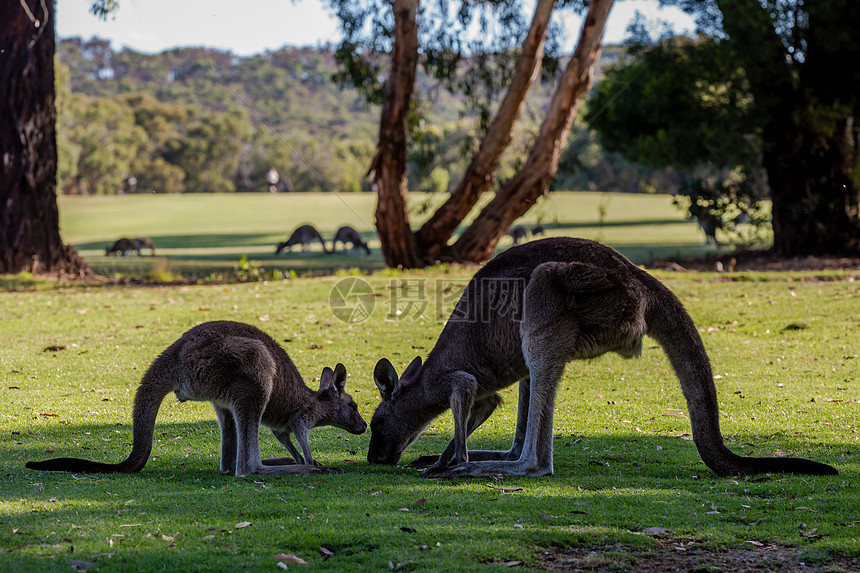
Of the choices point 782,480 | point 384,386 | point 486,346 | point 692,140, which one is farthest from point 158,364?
point 692,140

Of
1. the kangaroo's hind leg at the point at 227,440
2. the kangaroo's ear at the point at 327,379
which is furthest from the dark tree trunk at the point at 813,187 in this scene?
the kangaroo's hind leg at the point at 227,440

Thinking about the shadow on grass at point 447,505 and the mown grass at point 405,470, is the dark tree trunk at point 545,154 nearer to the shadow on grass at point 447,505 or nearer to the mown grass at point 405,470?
the mown grass at point 405,470

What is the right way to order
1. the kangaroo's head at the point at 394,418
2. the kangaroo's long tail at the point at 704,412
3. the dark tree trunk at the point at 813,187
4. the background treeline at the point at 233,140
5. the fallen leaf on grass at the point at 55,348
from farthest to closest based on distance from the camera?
the background treeline at the point at 233,140
the dark tree trunk at the point at 813,187
the fallen leaf on grass at the point at 55,348
the kangaroo's head at the point at 394,418
the kangaroo's long tail at the point at 704,412

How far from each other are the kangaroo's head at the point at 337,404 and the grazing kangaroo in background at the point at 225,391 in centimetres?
42

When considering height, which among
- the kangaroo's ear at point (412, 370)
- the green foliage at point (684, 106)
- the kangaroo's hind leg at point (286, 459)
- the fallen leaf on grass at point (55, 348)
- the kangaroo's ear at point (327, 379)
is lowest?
the kangaroo's hind leg at point (286, 459)

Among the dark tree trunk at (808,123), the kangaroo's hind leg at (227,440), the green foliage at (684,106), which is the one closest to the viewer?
the kangaroo's hind leg at (227,440)

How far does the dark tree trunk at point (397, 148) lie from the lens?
17.8m

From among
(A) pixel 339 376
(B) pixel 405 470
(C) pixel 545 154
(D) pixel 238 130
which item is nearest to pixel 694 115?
(C) pixel 545 154

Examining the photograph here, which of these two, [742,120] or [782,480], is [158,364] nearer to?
[782,480]

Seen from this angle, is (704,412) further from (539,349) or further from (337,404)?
(337,404)

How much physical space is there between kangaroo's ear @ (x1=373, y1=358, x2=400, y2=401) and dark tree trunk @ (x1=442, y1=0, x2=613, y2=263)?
11.9 metres

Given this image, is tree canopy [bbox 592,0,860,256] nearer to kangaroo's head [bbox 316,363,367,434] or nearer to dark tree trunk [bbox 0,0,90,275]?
dark tree trunk [bbox 0,0,90,275]

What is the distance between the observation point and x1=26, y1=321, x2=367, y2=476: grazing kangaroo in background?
5641 mm

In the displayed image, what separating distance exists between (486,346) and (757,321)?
804 centimetres
